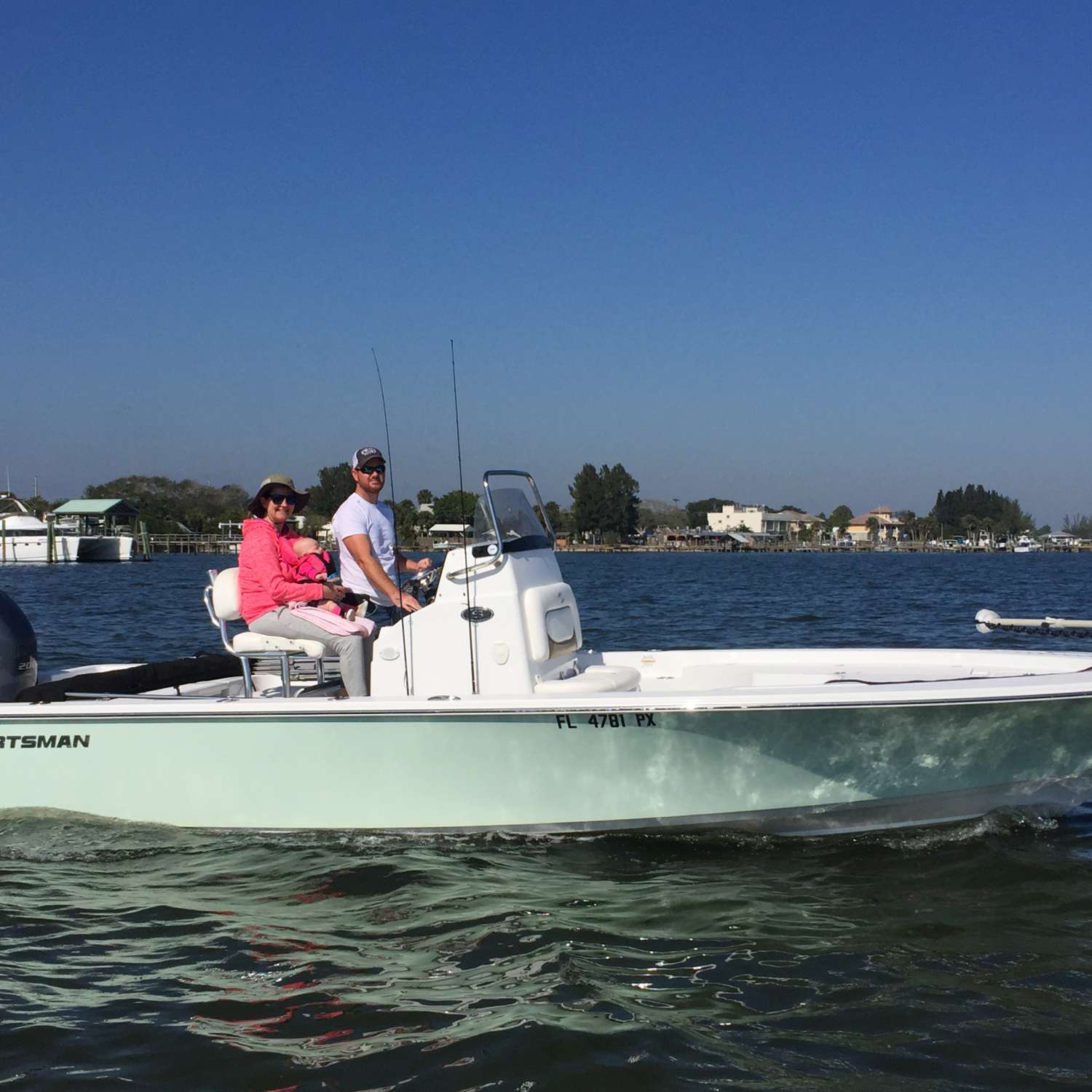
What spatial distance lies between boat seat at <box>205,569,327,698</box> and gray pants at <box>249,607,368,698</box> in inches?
1.9

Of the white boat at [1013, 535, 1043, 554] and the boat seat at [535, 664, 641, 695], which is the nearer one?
the boat seat at [535, 664, 641, 695]

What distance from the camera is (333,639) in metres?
6.59

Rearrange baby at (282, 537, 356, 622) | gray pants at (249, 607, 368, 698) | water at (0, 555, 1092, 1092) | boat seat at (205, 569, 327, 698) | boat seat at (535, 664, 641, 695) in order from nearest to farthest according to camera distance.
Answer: water at (0, 555, 1092, 1092) < boat seat at (535, 664, 641, 695) < gray pants at (249, 607, 368, 698) < boat seat at (205, 569, 327, 698) < baby at (282, 537, 356, 622)

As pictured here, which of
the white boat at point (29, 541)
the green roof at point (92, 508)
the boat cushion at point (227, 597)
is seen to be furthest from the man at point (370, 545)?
the green roof at point (92, 508)

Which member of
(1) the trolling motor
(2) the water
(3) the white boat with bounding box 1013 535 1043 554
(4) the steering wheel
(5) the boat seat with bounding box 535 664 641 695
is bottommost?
(3) the white boat with bounding box 1013 535 1043 554

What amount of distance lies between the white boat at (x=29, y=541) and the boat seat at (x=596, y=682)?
8310 centimetres

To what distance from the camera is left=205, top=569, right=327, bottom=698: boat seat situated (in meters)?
6.72

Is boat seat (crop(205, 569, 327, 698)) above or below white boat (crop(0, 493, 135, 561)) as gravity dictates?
below

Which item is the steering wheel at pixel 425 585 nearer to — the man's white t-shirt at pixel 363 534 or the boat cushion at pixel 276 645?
the man's white t-shirt at pixel 363 534

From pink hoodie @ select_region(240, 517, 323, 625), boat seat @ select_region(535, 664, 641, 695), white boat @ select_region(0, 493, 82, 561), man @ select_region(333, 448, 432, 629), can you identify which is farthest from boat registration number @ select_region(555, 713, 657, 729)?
white boat @ select_region(0, 493, 82, 561)

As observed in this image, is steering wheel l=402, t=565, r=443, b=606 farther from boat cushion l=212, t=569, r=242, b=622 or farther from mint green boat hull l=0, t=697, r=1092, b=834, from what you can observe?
mint green boat hull l=0, t=697, r=1092, b=834

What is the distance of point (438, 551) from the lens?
7.36m

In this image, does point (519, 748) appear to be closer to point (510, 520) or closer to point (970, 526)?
point (510, 520)

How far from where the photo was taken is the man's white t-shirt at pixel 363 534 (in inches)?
269
